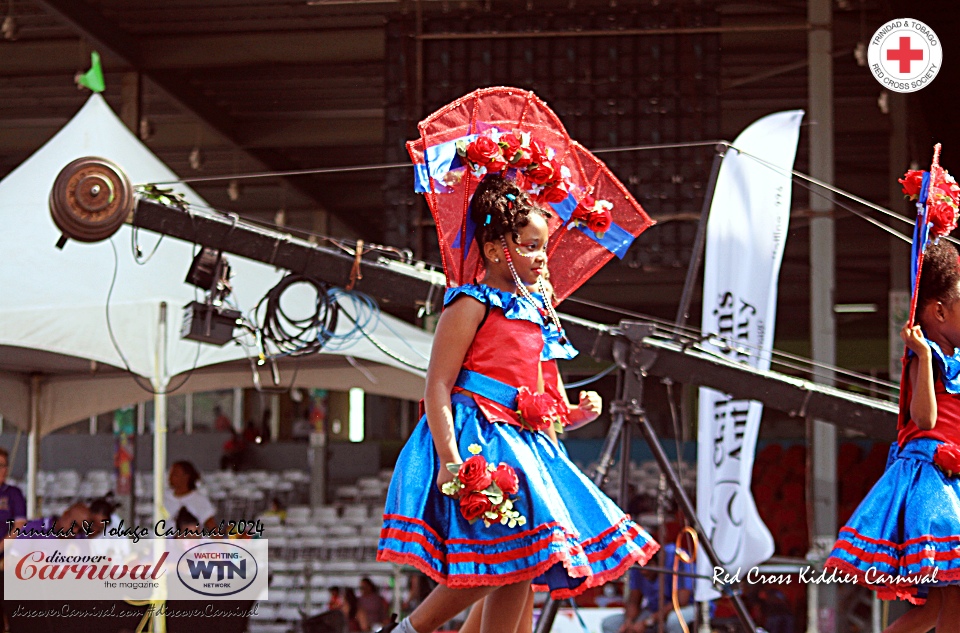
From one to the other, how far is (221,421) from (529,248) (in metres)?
18.2

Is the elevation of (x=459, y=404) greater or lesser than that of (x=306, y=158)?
lesser

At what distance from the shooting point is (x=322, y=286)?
190 inches

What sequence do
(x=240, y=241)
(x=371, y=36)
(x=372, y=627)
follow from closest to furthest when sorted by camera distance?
(x=240, y=241)
(x=372, y=627)
(x=371, y=36)

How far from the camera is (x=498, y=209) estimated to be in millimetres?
2867

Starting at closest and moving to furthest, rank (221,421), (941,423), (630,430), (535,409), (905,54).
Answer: (535,409)
(941,423)
(630,430)
(905,54)
(221,421)

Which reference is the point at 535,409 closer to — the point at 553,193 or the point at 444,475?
the point at 444,475

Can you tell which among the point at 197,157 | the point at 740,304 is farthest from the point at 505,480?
the point at 197,157

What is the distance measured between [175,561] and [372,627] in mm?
2930

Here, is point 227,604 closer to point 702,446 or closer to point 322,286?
point 322,286

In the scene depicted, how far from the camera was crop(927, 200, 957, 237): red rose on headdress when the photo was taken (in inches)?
131

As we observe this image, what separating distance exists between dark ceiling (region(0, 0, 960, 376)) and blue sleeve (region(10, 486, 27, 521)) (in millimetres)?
3073

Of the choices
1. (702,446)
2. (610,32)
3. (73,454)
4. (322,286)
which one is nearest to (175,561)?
(322,286)

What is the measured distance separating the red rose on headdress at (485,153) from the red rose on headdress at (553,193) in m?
0.18

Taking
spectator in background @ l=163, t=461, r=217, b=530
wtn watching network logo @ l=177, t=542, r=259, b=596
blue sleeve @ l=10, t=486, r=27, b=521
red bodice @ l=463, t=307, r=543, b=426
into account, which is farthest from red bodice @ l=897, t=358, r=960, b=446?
spectator in background @ l=163, t=461, r=217, b=530
